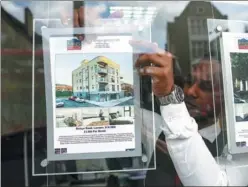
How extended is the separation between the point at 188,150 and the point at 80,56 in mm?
552

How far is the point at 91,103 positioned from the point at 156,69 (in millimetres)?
289

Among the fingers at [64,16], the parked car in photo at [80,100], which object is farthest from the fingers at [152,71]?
the fingers at [64,16]

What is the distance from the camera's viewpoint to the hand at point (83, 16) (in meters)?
1.44

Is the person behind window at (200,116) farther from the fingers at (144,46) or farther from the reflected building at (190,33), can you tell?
the fingers at (144,46)

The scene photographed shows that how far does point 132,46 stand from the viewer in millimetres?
1407

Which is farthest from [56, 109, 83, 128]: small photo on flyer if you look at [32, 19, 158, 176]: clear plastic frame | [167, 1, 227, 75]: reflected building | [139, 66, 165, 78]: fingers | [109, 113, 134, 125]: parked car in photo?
[167, 1, 227, 75]: reflected building

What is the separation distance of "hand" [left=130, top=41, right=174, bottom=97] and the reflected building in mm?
229

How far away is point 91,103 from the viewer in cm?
136

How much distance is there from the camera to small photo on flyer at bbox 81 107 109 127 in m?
1.34

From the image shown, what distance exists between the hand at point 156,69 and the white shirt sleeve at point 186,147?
0.26 ft

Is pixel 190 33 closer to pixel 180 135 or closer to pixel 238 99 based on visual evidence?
pixel 238 99

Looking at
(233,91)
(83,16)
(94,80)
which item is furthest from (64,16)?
(233,91)

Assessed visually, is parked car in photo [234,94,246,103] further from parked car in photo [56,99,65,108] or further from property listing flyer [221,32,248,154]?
parked car in photo [56,99,65,108]

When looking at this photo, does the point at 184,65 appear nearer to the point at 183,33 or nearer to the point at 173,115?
the point at 183,33
